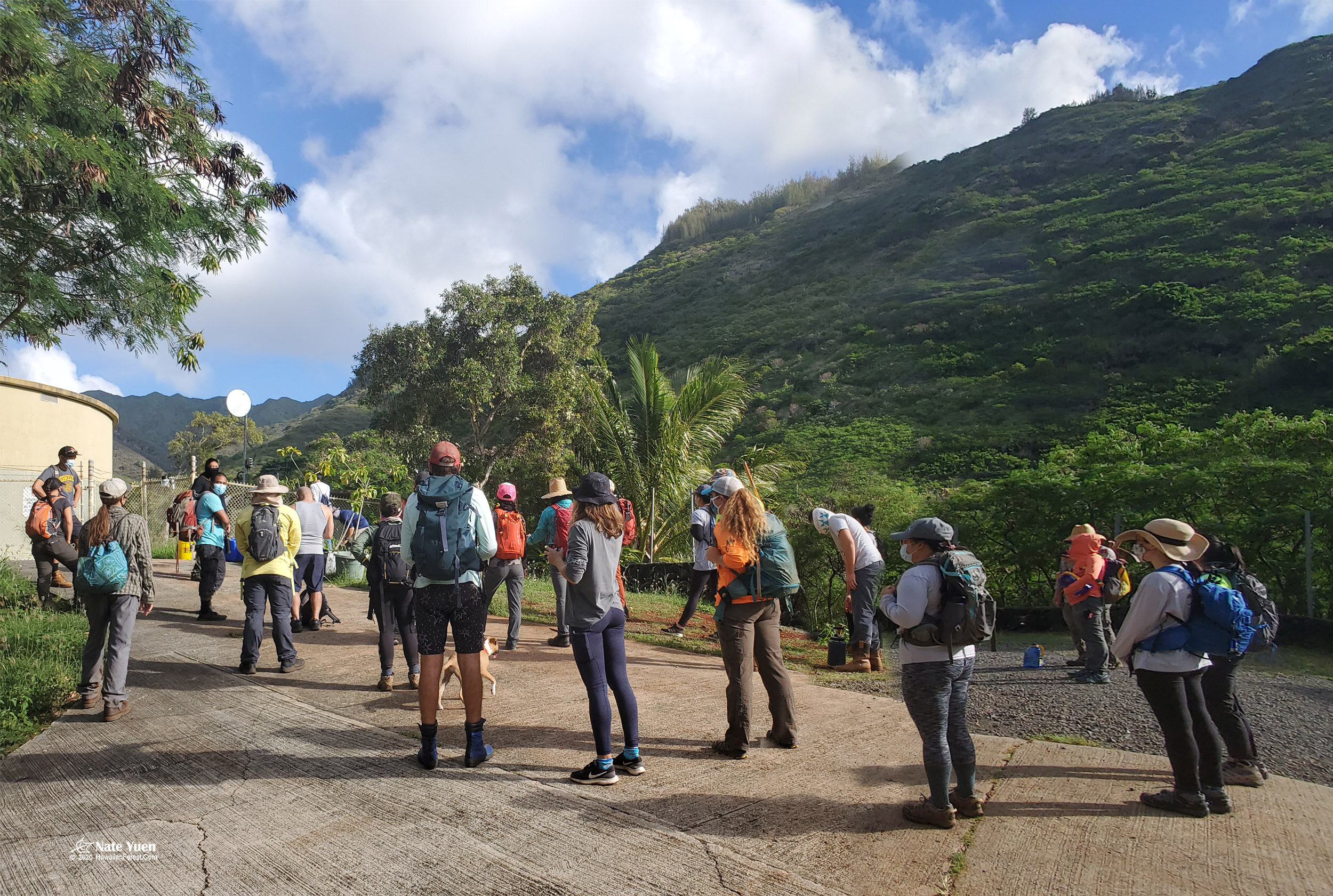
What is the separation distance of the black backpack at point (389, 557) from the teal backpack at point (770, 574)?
262cm

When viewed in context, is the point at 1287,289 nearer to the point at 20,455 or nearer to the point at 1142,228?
the point at 1142,228

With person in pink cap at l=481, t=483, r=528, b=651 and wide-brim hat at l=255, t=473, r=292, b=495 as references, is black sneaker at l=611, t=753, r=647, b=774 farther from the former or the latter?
wide-brim hat at l=255, t=473, r=292, b=495

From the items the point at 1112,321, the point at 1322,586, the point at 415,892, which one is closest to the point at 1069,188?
the point at 1112,321

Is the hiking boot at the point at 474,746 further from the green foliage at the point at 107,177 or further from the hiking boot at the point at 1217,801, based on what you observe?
the green foliage at the point at 107,177

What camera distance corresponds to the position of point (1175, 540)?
4098 mm

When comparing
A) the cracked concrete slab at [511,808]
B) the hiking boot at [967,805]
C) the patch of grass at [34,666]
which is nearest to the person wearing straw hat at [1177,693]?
the cracked concrete slab at [511,808]

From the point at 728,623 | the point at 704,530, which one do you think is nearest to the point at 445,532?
the point at 728,623

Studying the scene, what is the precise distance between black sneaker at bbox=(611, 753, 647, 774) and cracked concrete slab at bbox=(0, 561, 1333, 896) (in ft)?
0.18

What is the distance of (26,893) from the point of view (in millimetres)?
3113

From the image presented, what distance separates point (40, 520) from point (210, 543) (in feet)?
5.23

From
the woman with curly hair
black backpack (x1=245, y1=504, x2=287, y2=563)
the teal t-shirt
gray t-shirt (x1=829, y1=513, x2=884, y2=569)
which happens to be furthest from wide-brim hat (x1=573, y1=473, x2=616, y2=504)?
the teal t-shirt

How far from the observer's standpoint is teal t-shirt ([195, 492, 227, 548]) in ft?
28.2

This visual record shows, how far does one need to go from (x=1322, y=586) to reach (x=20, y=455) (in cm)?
2232

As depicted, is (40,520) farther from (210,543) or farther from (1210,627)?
(1210,627)
